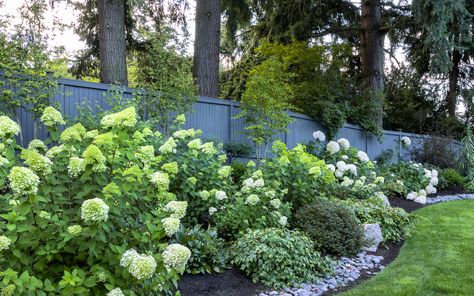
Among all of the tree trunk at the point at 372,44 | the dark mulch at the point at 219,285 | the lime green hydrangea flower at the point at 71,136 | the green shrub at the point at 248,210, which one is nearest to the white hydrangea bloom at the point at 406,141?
the tree trunk at the point at 372,44

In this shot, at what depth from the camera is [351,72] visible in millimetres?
16703

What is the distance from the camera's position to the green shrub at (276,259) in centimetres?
400

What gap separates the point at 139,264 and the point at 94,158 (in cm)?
62

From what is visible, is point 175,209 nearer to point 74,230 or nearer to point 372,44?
point 74,230

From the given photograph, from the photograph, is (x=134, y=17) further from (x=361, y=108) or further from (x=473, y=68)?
(x=473, y=68)

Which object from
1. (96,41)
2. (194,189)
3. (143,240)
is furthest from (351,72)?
(143,240)

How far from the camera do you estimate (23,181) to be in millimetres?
2098

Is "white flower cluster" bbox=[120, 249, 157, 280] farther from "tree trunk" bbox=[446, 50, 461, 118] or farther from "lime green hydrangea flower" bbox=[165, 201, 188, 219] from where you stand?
"tree trunk" bbox=[446, 50, 461, 118]

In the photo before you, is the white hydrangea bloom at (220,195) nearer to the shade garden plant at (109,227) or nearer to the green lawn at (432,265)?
the shade garden plant at (109,227)

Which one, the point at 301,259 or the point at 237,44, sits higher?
the point at 237,44

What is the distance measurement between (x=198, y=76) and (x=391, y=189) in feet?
16.3

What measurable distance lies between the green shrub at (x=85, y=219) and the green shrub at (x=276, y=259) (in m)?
1.54

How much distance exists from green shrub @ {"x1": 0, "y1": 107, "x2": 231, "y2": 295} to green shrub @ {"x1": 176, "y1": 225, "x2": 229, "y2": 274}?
50.2 inches

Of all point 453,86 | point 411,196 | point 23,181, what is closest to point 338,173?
point 411,196
